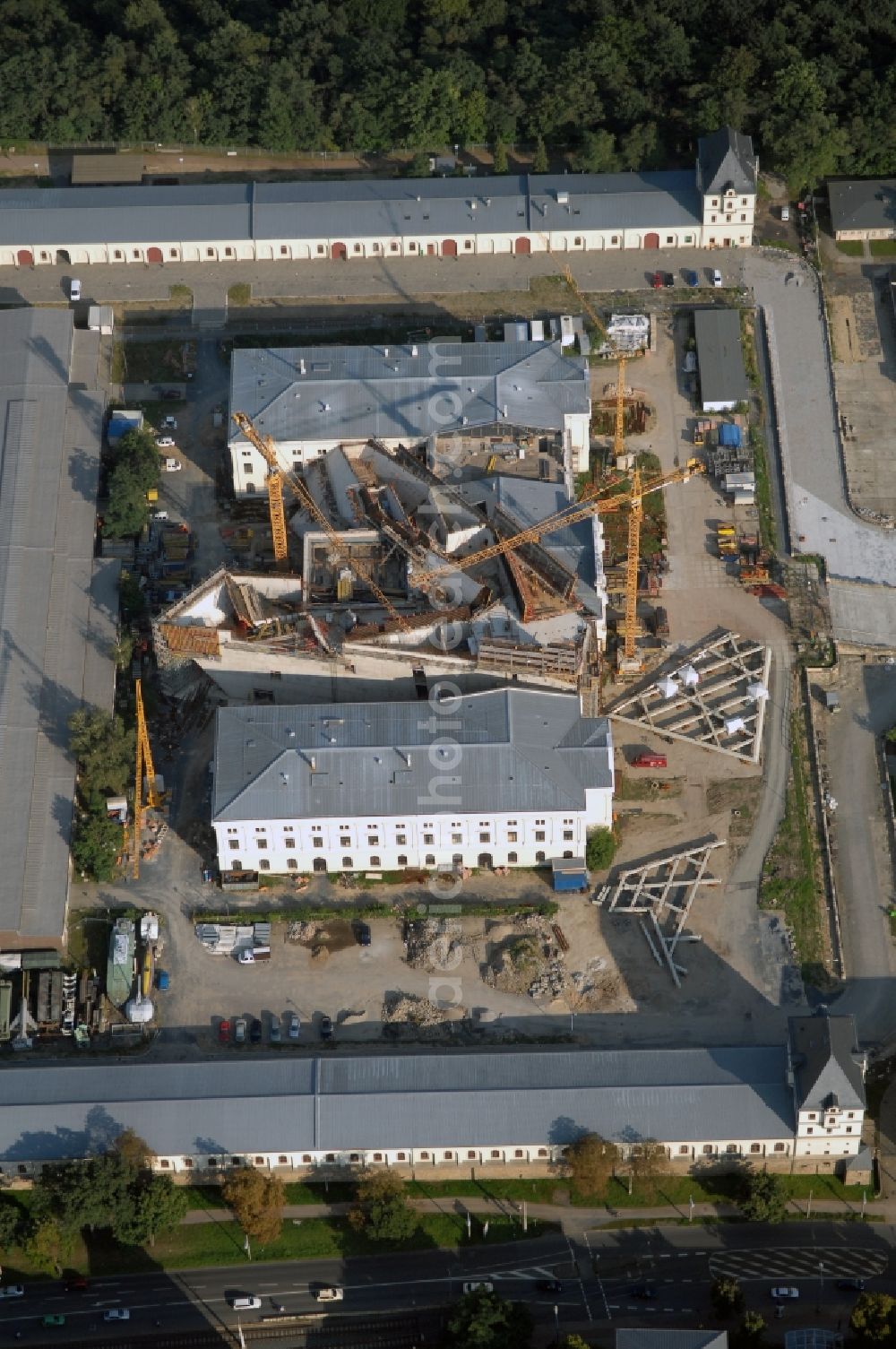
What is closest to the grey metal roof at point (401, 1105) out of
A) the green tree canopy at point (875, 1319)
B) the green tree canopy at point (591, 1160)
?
the green tree canopy at point (591, 1160)

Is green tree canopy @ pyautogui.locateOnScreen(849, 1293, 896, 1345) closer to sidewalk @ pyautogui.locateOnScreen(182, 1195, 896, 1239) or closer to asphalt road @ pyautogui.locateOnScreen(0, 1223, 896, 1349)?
asphalt road @ pyautogui.locateOnScreen(0, 1223, 896, 1349)

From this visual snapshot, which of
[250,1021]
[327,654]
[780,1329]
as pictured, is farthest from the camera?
[327,654]

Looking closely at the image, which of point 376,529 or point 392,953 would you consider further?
point 376,529

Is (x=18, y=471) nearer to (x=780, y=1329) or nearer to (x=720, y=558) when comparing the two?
(x=720, y=558)

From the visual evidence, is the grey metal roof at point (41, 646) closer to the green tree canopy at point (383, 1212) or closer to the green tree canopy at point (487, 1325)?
the green tree canopy at point (383, 1212)

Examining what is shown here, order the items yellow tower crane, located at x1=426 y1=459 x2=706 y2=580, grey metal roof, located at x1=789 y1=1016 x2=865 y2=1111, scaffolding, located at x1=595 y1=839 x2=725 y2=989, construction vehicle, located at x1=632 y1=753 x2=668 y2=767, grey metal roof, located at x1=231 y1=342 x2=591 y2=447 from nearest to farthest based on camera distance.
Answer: grey metal roof, located at x1=789 y1=1016 x2=865 y2=1111, scaffolding, located at x1=595 y1=839 x2=725 y2=989, construction vehicle, located at x1=632 y1=753 x2=668 y2=767, yellow tower crane, located at x1=426 y1=459 x2=706 y2=580, grey metal roof, located at x1=231 y1=342 x2=591 y2=447

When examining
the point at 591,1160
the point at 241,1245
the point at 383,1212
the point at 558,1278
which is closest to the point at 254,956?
the point at 241,1245

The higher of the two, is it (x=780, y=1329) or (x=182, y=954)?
(x=182, y=954)

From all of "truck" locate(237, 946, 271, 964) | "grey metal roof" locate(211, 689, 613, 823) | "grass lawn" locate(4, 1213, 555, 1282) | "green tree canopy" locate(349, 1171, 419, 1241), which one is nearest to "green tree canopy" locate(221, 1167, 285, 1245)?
"grass lawn" locate(4, 1213, 555, 1282)

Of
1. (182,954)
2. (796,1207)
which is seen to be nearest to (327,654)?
(182,954)
